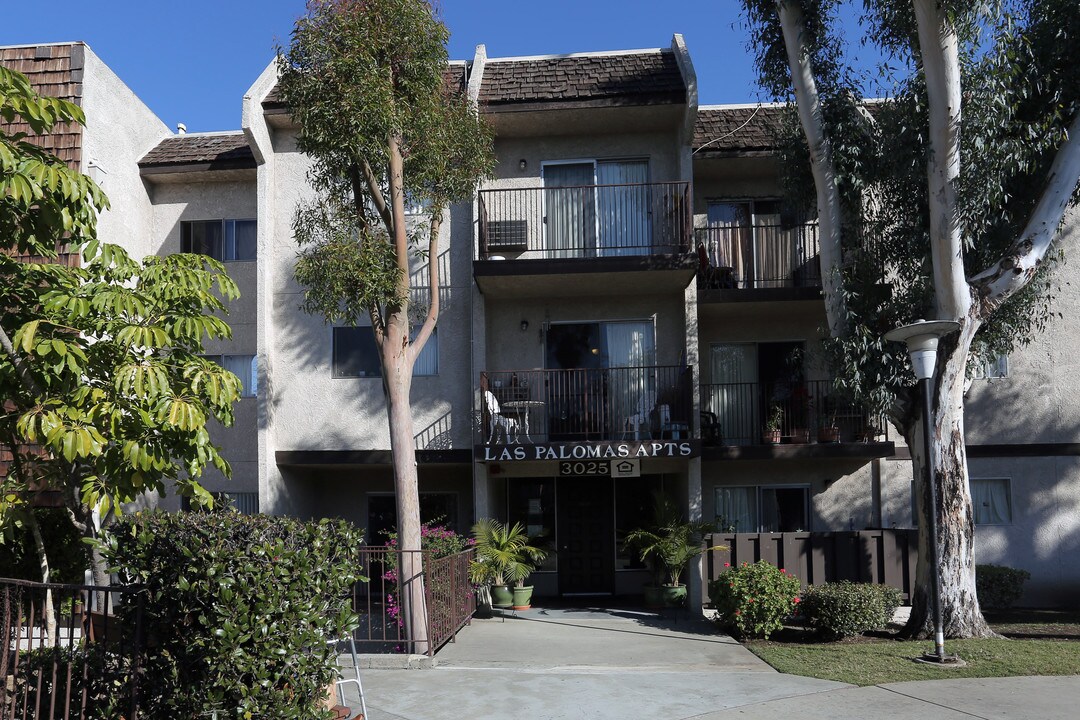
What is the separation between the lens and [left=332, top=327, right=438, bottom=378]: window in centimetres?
1608

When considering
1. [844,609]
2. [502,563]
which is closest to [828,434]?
[844,609]

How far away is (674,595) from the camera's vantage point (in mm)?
14805

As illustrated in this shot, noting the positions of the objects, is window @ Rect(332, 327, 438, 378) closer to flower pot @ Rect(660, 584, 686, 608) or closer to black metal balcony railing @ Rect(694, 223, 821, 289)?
black metal balcony railing @ Rect(694, 223, 821, 289)

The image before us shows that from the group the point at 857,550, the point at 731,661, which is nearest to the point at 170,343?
the point at 731,661

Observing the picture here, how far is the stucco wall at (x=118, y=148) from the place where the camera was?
15.1 metres

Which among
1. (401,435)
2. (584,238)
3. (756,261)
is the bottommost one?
(401,435)

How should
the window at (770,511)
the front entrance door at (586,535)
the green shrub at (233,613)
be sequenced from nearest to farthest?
the green shrub at (233,613)
the window at (770,511)
the front entrance door at (586,535)

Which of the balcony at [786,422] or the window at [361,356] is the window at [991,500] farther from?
the window at [361,356]

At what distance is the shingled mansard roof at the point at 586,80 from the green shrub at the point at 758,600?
8219mm

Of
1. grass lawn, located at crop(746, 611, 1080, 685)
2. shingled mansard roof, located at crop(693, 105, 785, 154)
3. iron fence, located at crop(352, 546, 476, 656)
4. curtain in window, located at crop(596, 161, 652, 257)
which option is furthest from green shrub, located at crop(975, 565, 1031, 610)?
iron fence, located at crop(352, 546, 476, 656)

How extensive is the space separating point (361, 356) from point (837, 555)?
8.99m

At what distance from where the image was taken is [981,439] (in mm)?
16016

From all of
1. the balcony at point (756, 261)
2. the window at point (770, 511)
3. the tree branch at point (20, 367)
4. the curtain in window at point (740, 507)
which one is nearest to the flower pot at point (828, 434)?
the window at point (770, 511)

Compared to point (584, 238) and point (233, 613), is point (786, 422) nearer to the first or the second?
point (584, 238)
